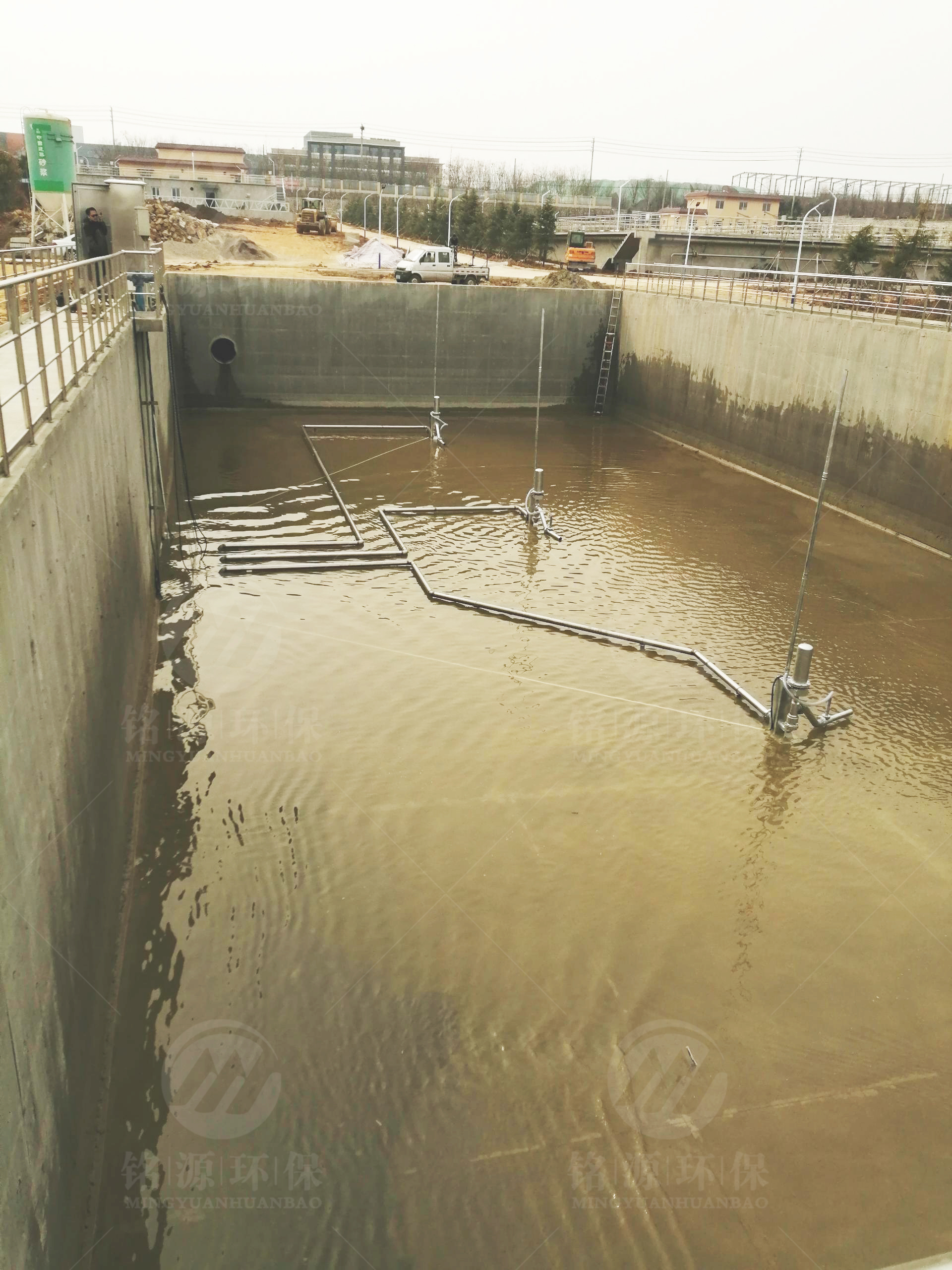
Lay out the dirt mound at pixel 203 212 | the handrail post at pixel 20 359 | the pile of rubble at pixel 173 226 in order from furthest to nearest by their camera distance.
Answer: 1. the dirt mound at pixel 203 212
2. the pile of rubble at pixel 173 226
3. the handrail post at pixel 20 359

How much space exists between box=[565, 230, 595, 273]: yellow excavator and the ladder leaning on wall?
13953mm

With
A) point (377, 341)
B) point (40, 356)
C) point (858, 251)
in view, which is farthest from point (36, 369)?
point (858, 251)

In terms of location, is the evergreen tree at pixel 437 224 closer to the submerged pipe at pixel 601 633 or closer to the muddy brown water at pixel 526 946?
the submerged pipe at pixel 601 633

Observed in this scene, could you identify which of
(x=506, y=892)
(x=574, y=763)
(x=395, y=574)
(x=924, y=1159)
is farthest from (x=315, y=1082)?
(x=395, y=574)

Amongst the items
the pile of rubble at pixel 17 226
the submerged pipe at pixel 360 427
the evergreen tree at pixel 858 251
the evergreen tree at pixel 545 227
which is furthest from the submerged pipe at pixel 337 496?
the evergreen tree at pixel 545 227

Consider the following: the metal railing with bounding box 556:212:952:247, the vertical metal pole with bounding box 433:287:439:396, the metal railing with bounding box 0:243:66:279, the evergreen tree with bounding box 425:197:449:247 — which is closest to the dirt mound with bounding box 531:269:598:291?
the vertical metal pole with bounding box 433:287:439:396

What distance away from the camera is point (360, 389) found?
2509 centimetres

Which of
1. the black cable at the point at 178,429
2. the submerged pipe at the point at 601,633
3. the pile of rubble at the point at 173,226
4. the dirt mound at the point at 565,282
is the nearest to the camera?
the submerged pipe at the point at 601,633

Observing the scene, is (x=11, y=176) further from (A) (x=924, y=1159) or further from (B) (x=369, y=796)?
(A) (x=924, y=1159)

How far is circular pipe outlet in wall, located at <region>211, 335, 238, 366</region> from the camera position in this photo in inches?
938

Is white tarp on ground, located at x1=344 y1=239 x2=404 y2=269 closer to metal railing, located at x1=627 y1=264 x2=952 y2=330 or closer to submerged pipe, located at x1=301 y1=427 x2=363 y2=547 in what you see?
metal railing, located at x1=627 y1=264 x2=952 y2=330

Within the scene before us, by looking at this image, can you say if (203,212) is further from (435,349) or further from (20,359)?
(20,359)

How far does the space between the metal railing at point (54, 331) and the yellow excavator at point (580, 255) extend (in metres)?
27.8

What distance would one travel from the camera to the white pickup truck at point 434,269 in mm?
30842
